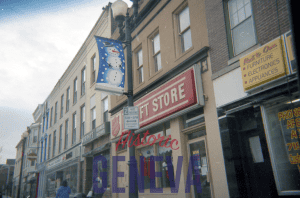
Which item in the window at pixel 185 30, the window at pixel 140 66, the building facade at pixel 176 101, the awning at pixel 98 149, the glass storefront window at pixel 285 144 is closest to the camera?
the glass storefront window at pixel 285 144

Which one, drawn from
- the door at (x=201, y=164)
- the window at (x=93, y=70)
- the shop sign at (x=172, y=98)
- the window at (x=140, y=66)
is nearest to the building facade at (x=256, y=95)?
the shop sign at (x=172, y=98)

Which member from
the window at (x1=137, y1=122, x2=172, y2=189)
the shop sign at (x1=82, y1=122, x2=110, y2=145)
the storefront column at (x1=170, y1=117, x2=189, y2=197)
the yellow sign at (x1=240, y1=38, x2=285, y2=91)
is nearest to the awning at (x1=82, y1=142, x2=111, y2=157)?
the shop sign at (x1=82, y1=122, x2=110, y2=145)

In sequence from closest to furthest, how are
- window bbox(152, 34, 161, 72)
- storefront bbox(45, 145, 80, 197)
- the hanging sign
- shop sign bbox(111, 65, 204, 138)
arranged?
the hanging sign < shop sign bbox(111, 65, 204, 138) < window bbox(152, 34, 161, 72) < storefront bbox(45, 145, 80, 197)

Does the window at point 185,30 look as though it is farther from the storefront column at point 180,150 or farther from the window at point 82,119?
the window at point 82,119

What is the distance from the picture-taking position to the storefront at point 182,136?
8.36m

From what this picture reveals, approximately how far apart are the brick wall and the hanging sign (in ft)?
9.94

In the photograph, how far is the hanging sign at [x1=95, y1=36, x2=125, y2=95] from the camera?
8.30 meters

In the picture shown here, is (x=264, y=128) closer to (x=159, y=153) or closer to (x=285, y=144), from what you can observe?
(x=285, y=144)

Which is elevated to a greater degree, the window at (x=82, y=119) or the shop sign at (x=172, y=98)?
the window at (x=82, y=119)

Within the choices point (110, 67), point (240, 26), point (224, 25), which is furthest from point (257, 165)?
point (110, 67)

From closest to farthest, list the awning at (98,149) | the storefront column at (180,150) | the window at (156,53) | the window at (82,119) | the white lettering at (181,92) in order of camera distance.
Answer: the storefront column at (180,150)
the white lettering at (181,92)
the window at (156,53)
the awning at (98,149)
the window at (82,119)

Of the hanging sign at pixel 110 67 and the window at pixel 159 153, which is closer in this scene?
the hanging sign at pixel 110 67

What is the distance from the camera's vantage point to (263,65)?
6.57m

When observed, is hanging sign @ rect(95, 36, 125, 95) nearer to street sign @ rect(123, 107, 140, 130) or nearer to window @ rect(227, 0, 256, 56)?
street sign @ rect(123, 107, 140, 130)
